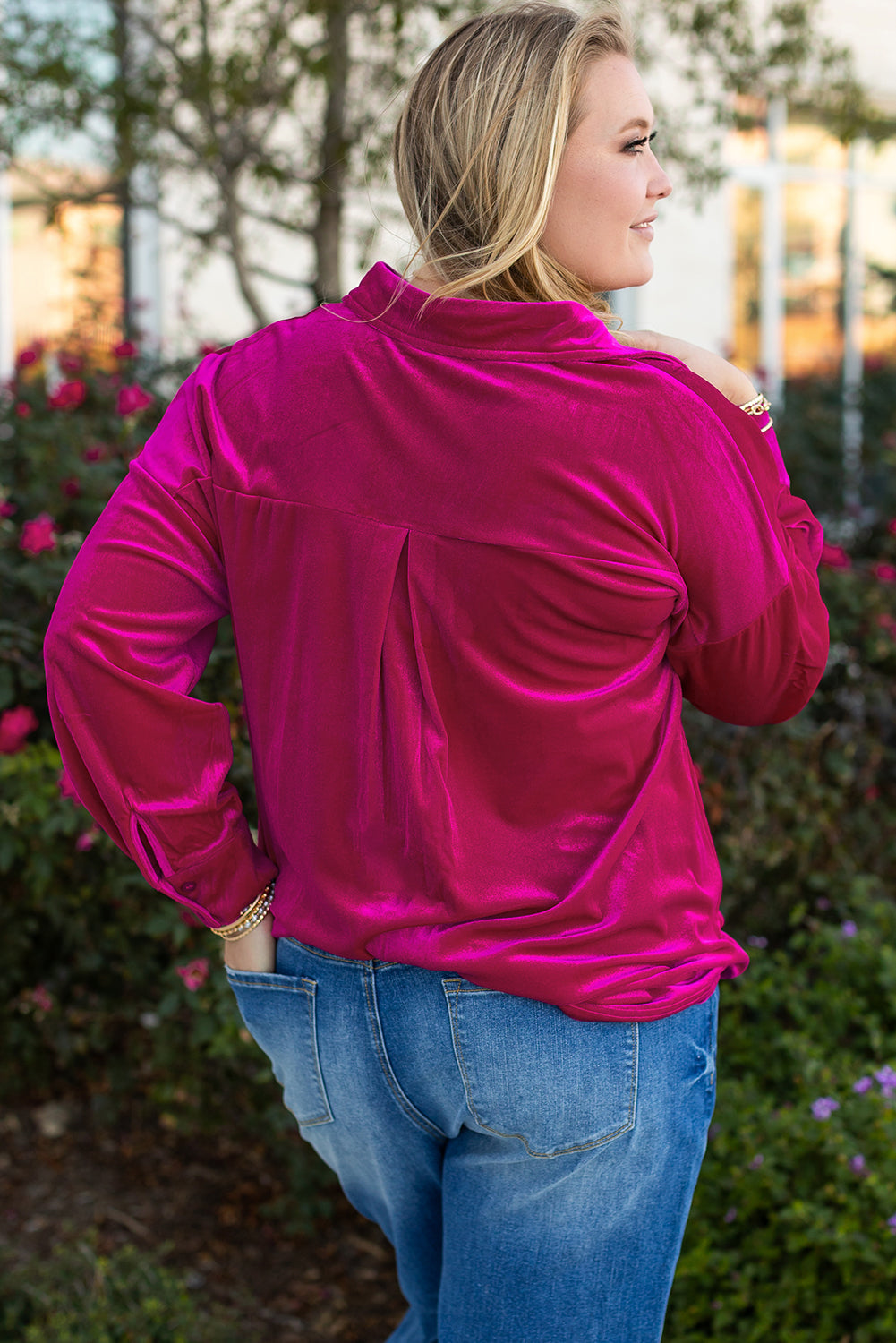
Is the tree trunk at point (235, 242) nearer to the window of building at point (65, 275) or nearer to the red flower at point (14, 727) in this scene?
the window of building at point (65, 275)

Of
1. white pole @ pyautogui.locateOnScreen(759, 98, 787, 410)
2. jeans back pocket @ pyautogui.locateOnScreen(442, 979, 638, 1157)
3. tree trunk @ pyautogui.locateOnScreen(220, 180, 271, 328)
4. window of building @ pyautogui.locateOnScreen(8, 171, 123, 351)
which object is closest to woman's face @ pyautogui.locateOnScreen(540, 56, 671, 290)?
jeans back pocket @ pyautogui.locateOnScreen(442, 979, 638, 1157)

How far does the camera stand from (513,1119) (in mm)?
1230

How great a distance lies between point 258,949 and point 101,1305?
51.7 inches

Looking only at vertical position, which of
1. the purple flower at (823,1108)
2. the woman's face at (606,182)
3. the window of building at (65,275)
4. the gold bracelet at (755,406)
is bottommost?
the purple flower at (823,1108)

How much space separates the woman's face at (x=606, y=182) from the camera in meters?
1.21

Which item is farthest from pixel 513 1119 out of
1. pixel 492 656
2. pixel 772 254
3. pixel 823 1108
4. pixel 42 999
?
pixel 772 254

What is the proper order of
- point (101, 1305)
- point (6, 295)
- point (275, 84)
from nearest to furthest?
point (101, 1305), point (275, 84), point (6, 295)

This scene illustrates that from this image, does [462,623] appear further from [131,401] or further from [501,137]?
[131,401]

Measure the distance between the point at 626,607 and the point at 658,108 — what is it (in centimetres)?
307

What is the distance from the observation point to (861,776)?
3244 mm

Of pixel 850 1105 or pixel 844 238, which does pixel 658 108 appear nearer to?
pixel 850 1105

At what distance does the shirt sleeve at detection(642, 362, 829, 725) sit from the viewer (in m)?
1.16

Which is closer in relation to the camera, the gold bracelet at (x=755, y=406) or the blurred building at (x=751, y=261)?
the gold bracelet at (x=755, y=406)

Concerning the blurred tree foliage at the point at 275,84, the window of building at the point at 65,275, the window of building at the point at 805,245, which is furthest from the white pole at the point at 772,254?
the blurred tree foliage at the point at 275,84
